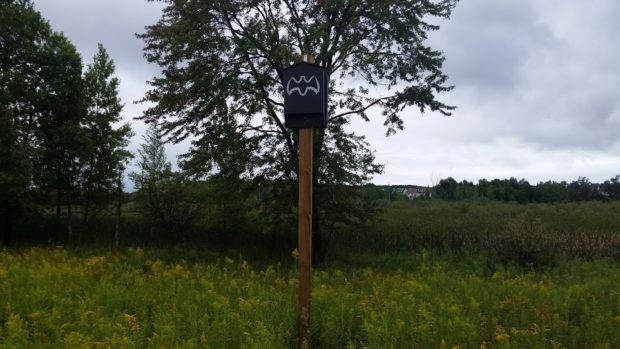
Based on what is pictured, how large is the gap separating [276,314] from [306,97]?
2.46 m

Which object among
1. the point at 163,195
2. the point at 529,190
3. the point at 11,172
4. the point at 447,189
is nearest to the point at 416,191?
the point at 447,189

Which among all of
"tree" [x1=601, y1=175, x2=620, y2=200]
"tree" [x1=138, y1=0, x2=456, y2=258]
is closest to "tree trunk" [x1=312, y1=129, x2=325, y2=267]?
"tree" [x1=138, y1=0, x2=456, y2=258]

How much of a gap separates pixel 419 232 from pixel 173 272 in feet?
40.6

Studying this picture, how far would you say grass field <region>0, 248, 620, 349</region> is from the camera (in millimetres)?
4879

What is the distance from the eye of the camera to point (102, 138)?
22703mm

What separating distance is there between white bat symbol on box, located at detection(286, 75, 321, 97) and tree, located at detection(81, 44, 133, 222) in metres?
18.8

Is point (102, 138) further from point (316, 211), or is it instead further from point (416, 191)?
point (416, 191)

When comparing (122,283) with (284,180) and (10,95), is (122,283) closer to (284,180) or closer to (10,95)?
(284,180)

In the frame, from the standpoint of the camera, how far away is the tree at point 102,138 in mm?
22688

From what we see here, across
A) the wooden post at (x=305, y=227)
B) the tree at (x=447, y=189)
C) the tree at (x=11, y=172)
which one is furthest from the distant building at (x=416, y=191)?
the wooden post at (x=305, y=227)

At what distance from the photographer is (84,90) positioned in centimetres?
2283

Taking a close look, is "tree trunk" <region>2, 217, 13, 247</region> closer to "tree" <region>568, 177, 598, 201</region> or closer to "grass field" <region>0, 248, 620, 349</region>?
"grass field" <region>0, 248, 620, 349</region>

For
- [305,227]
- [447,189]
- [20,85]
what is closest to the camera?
[305,227]

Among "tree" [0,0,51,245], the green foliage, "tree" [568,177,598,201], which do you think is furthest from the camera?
"tree" [568,177,598,201]
